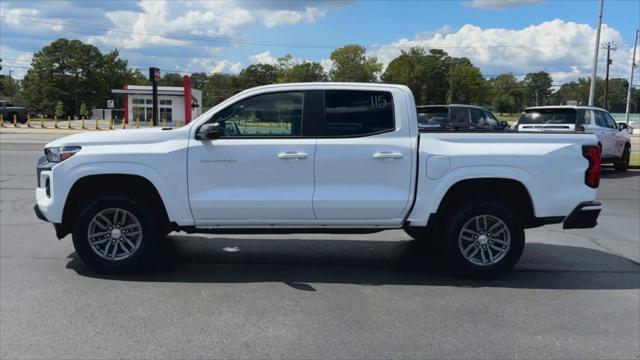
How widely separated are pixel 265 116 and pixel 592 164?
3.38 metres

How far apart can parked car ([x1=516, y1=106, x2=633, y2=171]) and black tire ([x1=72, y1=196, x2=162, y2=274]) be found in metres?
11.9

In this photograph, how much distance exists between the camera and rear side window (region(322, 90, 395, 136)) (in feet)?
18.9

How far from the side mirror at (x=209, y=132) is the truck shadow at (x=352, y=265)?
56.9 inches

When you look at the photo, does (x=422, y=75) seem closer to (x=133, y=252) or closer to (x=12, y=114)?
(x=12, y=114)

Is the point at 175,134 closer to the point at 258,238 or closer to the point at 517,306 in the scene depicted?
the point at 258,238

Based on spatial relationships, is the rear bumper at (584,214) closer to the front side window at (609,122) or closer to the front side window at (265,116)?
the front side window at (265,116)

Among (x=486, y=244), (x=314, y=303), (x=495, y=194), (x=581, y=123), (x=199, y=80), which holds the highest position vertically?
(x=199, y=80)

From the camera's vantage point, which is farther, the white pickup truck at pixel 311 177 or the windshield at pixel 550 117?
the windshield at pixel 550 117

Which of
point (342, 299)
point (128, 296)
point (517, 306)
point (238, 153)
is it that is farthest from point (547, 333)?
point (128, 296)

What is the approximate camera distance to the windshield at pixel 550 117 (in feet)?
50.3

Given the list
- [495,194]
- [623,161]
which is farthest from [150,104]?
[495,194]

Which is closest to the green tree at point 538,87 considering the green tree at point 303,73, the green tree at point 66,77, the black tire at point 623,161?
the green tree at point 303,73

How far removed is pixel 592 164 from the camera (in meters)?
5.80

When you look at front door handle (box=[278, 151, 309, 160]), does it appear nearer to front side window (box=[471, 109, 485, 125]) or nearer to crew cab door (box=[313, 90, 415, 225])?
crew cab door (box=[313, 90, 415, 225])
